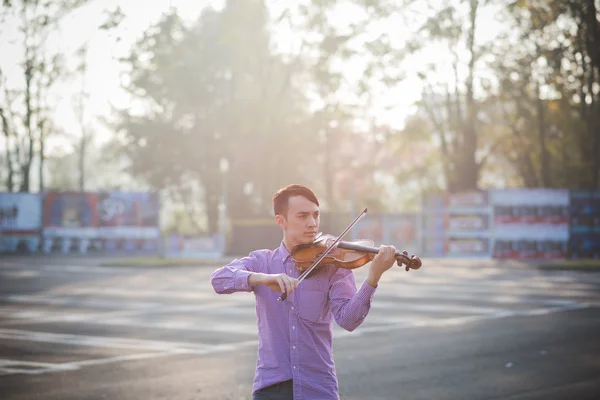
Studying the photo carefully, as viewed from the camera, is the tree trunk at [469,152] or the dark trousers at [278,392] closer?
the dark trousers at [278,392]

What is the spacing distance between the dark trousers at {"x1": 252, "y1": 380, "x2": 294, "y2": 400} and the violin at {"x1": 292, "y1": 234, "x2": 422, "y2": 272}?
53 cm

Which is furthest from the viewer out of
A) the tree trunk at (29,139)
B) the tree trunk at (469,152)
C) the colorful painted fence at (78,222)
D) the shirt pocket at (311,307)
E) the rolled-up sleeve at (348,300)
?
the tree trunk at (29,139)

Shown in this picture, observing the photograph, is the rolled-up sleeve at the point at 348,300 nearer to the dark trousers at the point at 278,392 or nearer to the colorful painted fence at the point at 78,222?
the dark trousers at the point at 278,392

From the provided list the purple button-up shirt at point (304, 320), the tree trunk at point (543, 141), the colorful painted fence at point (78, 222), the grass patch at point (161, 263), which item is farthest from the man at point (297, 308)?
the colorful painted fence at point (78, 222)

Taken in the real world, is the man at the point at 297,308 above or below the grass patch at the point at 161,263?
above

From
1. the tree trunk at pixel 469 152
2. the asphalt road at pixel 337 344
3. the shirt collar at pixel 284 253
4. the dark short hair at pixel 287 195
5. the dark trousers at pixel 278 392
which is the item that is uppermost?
the tree trunk at pixel 469 152

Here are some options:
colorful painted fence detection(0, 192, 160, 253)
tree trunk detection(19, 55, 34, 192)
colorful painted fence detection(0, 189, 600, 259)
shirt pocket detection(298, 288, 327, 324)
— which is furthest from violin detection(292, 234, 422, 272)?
tree trunk detection(19, 55, 34, 192)

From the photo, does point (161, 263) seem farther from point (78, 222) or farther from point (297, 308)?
point (297, 308)

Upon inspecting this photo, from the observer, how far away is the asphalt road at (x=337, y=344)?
8922 mm

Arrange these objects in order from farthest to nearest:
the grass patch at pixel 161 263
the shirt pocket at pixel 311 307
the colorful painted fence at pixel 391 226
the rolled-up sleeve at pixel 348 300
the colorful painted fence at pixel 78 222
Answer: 1. the colorful painted fence at pixel 78 222
2. the colorful painted fence at pixel 391 226
3. the grass patch at pixel 161 263
4. the shirt pocket at pixel 311 307
5. the rolled-up sleeve at pixel 348 300

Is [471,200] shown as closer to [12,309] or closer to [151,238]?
[151,238]

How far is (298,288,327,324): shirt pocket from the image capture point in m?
4.12

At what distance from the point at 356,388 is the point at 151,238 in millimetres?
33860

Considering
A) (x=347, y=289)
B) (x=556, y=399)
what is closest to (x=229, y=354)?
(x=556, y=399)
